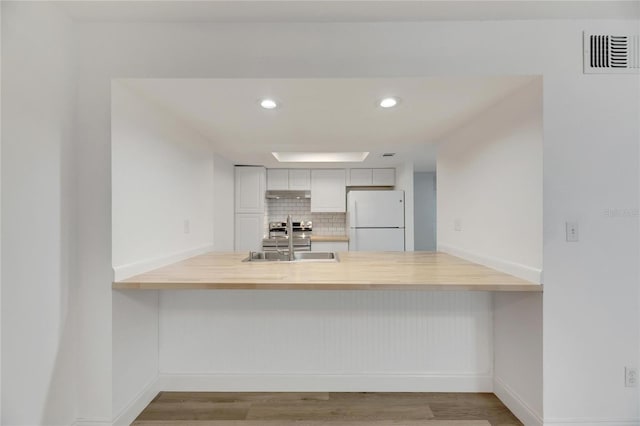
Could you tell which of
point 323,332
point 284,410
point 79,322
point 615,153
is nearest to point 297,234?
point 323,332

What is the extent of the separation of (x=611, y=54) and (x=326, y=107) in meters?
1.50

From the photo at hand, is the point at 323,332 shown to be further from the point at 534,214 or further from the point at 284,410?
Answer: the point at 534,214

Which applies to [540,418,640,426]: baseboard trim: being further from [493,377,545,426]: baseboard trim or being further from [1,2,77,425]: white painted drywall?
[1,2,77,425]: white painted drywall

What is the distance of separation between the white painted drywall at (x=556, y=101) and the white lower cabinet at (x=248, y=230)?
2.80m

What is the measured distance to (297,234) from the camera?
4.70m

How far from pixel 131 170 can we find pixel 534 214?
2246 mm

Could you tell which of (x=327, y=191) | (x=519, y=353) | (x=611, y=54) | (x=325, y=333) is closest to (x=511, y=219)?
(x=519, y=353)

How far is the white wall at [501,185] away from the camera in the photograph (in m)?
1.54

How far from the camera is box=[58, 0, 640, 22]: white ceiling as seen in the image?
1.39 meters

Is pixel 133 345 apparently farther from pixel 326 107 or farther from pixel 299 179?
pixel 299 179

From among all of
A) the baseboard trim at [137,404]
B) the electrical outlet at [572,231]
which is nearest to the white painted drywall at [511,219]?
the electrical outlet at [572,231]

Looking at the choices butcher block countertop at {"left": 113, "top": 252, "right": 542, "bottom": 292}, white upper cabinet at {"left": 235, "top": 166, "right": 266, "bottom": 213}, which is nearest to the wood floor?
butcher block countertop at {"left": 113, "top": 252, "right": 542, "bottom": 292}

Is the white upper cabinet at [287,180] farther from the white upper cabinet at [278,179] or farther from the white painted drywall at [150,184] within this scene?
the white painted drywall at [150,184]

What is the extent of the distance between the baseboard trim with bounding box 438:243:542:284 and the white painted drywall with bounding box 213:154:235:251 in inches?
107
